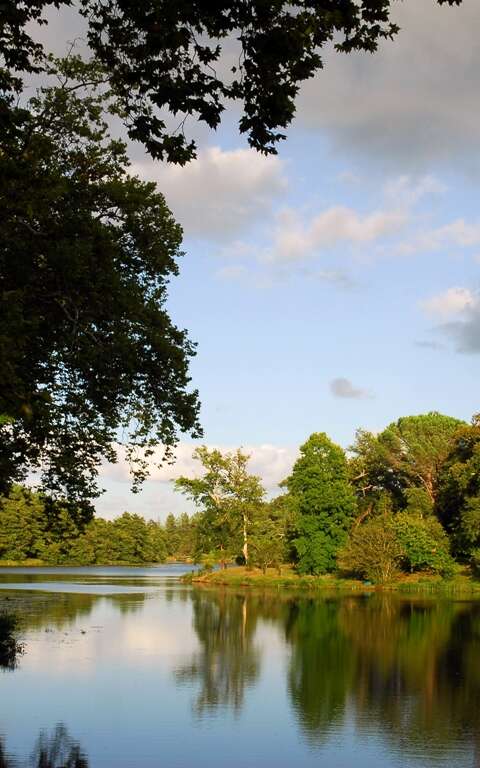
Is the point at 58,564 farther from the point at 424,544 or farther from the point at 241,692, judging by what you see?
the point at 241,692

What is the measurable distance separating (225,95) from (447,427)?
261 feet

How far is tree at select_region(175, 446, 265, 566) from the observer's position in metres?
80.0

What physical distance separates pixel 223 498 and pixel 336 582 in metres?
14.9

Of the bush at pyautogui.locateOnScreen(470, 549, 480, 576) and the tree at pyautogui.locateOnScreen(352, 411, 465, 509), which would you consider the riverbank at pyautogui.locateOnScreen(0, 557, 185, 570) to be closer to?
the tree at pyautogui.locateOnScreen(352, 411, 465, 509)

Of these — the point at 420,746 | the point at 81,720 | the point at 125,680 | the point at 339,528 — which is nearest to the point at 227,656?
the point at 125,680

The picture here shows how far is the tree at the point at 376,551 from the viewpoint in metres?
66.1

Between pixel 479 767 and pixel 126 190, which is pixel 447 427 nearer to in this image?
pixel 126 190

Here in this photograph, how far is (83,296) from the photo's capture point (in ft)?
69.5

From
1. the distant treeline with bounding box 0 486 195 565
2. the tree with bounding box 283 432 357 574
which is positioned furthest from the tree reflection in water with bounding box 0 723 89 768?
the distant treeline with bounding box 0 486 195 565

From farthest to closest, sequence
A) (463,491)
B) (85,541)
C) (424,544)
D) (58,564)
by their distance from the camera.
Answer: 1. (85,541)
2. (58,564)
3. (463,491)
4. (424,544)

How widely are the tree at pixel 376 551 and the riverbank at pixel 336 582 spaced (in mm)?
1092

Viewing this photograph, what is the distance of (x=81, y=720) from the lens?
19156mm

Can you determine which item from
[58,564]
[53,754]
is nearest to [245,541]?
[58,564]

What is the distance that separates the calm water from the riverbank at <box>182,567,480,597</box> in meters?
22.9
